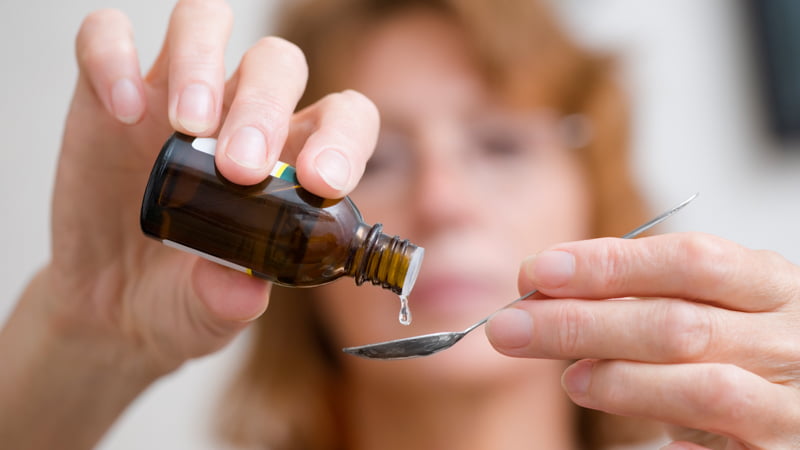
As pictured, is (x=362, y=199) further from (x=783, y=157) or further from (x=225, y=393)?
(x=783, y=157)

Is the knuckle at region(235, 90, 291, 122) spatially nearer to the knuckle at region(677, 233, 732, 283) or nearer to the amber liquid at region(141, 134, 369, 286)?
the amber liquid at region(141, 134, 369, 286)

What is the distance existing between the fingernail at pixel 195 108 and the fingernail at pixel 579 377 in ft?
1.48

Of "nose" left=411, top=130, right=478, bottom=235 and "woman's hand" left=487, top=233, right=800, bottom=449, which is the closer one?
"woman's hand" left=487, top=233, right=800, bottom=449

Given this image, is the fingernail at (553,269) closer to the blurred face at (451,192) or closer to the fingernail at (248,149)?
the fingernail at (248,149)

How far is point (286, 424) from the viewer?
5.15ft

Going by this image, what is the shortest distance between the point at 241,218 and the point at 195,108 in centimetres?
14

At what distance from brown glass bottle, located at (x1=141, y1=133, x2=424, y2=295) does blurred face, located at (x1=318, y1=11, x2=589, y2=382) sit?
589 mm

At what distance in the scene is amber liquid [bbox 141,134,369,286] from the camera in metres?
0.55

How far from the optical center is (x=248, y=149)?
56 cm

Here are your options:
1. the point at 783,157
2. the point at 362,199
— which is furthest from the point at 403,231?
the point at 783,157

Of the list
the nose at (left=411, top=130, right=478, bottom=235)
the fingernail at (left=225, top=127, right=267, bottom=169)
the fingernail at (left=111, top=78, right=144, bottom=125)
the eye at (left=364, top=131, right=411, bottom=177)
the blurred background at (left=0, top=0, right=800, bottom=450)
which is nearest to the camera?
the fingernail at (left=225, top=127, right=267, bottom=169)

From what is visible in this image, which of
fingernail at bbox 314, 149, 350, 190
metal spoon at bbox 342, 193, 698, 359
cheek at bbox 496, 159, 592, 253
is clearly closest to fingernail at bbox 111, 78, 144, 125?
fingernail at bbox 314, 149, 350, 190

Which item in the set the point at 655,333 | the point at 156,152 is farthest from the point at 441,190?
the point at 655,333

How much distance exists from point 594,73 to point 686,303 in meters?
0.96
